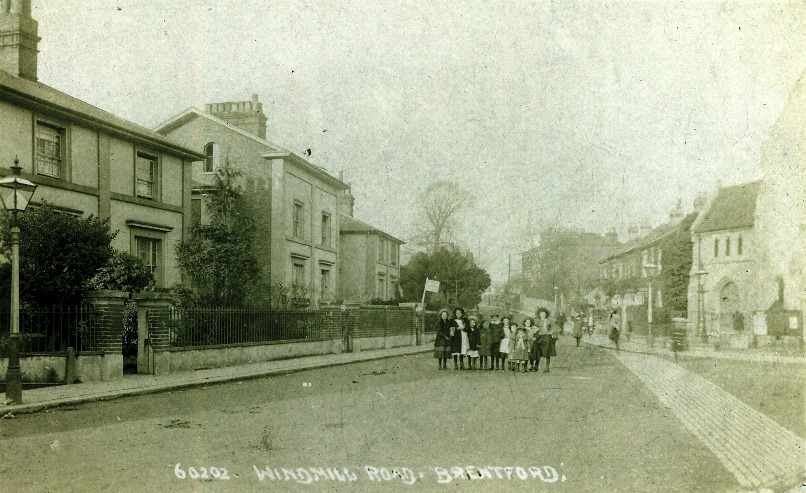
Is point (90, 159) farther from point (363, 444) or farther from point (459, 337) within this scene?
point (363, 444)

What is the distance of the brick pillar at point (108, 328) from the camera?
13781mm

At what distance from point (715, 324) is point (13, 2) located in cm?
3936

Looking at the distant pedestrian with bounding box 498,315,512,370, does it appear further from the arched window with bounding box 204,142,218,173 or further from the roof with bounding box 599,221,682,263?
the roof with bounding box 599,221,682,263

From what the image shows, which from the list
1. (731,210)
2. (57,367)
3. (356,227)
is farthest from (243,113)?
(731,210)

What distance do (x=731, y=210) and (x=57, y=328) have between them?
156ft

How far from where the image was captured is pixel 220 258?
23438mm

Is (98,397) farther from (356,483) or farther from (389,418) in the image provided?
(356,483)

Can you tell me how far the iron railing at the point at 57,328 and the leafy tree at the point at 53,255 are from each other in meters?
0.42

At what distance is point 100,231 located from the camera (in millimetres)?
14719

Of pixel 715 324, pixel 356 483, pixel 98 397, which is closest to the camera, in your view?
pixel 356 483

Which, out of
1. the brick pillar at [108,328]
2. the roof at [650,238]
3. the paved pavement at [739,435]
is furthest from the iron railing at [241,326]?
the roof at [650,238]

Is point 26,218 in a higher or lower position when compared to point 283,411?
higher

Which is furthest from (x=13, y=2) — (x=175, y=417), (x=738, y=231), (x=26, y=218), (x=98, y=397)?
(x=738, y=231)

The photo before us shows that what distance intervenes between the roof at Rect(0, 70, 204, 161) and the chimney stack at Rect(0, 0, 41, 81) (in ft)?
1.78
